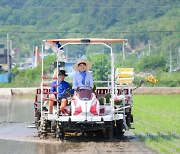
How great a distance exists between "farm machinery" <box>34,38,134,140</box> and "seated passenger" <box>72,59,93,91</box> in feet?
0.76

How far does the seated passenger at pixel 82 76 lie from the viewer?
17.6 m

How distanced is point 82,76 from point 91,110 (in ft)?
3.24

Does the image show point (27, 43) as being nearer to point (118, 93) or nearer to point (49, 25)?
point (49, 25)

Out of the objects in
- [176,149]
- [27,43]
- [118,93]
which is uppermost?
[27,43]

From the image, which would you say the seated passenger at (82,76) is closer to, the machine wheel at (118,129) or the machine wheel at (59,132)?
the machine wheel at (59,132)

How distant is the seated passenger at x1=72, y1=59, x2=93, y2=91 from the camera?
693 inches

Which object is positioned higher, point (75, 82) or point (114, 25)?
point (114, 25)

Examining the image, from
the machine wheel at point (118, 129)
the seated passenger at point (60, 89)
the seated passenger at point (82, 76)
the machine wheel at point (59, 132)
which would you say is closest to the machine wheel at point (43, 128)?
the seated passenger at point (60, 89)

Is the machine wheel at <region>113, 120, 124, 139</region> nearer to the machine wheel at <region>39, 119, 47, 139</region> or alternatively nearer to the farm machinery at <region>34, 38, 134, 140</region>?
the farm machinery at <region>34, 38, 134, 140</region>

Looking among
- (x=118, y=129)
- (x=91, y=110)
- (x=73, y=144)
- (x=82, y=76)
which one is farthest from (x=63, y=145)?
(x=118, y=129)

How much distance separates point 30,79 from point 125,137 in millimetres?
61203

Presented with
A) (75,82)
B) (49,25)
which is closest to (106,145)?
(75,82)

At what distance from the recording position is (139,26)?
180 meters

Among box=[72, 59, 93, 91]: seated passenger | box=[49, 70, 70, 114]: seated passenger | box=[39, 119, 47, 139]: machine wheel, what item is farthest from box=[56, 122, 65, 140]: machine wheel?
box=[72, 59, 93, 91]: seated passenger
